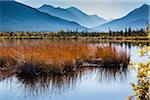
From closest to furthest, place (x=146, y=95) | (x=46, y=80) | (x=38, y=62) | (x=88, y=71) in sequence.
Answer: (x=146, y=95) → (x=46, y=80) → (x=38, y=62) → (x=88, y=71)

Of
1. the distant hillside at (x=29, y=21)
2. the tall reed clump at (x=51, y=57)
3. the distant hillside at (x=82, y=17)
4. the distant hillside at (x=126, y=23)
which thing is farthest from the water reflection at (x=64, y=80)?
the distant hillside at (x=29, y=21)

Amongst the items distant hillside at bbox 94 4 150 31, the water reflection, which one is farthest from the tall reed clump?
distant hillside at bbox 94 4 150 31

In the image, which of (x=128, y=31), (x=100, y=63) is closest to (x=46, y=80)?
(x=100, y=63)

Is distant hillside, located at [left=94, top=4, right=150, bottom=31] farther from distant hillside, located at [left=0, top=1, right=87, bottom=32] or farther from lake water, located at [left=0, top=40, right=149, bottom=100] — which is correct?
lake water, located at [left=0, top=40, right=149, bottom=100]

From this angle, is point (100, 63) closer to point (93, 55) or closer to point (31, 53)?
point (93, 55)

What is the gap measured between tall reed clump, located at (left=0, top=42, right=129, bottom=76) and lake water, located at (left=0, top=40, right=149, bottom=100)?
0.28 m

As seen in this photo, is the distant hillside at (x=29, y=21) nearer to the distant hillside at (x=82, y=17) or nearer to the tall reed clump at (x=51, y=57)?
the distant hillside at (x=82, y=17)

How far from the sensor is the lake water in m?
6.19

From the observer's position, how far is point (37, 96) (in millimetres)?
6078

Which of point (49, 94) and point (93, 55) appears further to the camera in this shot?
point (93, 55)

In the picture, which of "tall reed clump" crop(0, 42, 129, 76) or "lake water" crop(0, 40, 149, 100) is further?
"tall reed clump" crop(0, 42, 129, 76)

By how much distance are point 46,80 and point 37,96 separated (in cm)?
116

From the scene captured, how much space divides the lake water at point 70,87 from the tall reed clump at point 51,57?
280 millimetres

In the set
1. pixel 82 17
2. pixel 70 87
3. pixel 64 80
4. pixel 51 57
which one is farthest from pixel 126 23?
pixel 70 87
